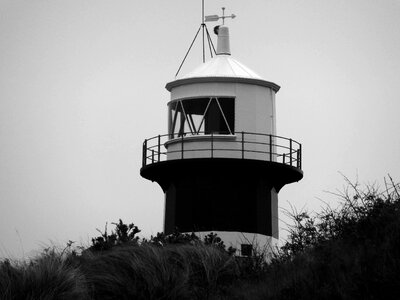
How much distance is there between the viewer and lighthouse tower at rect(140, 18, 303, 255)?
115 feet

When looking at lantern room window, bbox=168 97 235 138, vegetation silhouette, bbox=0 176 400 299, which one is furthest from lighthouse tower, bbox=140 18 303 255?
vegetation silhouette, bbox=0 176 400 299

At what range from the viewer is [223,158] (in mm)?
34812

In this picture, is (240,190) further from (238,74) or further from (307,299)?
(307,299)

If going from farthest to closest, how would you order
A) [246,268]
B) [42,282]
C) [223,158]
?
[223,158] < [246,268] < [42,282]

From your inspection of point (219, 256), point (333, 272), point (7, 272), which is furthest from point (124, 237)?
point (333, 272)

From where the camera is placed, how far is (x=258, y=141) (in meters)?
→ 35.6

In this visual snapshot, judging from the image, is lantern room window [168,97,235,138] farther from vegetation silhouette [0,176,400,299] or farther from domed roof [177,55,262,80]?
vegetation silhouette [0,176,400,299]

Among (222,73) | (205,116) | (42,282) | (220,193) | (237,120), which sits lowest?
(42,282)

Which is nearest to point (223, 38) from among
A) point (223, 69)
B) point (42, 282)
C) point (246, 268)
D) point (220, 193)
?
point (223, 69)

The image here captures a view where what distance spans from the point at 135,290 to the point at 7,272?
2627 millimetres

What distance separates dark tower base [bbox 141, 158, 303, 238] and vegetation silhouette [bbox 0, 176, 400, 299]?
1032cm

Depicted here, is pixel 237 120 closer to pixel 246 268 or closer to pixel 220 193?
pixel 220 193

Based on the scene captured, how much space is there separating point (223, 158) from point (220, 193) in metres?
1.36

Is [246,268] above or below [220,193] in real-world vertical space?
below
